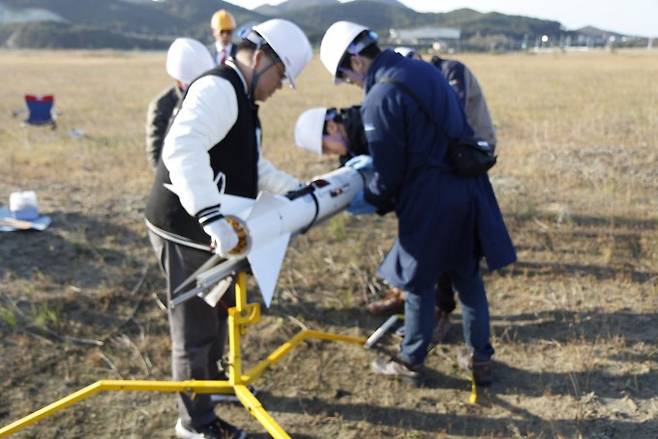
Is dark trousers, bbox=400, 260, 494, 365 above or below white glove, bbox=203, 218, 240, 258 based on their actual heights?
below

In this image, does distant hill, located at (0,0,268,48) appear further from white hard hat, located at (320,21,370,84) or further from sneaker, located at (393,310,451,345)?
white hard hat, located at (320,21,370,84)

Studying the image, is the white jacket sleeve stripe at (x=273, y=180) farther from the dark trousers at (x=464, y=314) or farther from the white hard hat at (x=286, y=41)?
the dark trousers at (x=464, y=314)

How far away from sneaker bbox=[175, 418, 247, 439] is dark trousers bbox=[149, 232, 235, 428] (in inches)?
1.3

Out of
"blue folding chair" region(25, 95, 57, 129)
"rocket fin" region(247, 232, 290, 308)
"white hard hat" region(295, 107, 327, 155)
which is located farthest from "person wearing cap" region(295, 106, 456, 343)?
"blue folding chair" region(25, 95, 57, 129)

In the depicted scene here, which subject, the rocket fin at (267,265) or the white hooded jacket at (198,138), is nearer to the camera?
the white hooded jacket at (198,138)

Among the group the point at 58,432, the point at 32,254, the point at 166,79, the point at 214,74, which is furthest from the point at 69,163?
the point at 166,79

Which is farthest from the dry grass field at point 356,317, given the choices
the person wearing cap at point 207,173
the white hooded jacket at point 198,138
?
the white hooded jacket at point 198,138

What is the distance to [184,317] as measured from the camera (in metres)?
3.19

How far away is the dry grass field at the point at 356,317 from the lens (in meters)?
3.56

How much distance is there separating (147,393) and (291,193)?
66.4 inches

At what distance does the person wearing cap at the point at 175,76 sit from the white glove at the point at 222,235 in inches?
61.0

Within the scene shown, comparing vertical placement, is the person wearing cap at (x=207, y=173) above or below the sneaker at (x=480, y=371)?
above

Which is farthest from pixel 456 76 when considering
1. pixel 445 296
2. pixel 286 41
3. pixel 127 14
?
pixel 127 14

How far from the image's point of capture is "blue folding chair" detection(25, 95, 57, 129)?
37.3ft
